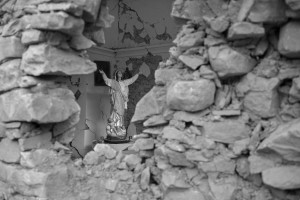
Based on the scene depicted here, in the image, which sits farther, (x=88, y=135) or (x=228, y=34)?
(x=88, y=135)

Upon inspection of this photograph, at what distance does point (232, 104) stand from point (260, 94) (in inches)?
7.6

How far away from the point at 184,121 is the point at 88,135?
149 inches

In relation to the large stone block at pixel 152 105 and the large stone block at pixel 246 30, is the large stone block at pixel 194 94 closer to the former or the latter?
the large stone block at pixel 152 105

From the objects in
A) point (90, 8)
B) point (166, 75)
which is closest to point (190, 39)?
point (166, 75)

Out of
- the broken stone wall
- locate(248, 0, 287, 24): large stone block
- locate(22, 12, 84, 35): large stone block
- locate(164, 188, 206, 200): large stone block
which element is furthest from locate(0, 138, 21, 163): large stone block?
A: the broken stone wall

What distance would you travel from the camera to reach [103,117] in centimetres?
601

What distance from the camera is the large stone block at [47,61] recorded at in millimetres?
2211

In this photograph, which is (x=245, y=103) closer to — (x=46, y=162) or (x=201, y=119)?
(x=201, y=119)

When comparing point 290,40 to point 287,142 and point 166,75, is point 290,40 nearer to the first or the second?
point 287,142

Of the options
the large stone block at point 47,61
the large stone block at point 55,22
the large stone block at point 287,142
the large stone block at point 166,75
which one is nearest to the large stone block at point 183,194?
the large stone block at point 287,142

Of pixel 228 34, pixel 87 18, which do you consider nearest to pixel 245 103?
pixel 228 34

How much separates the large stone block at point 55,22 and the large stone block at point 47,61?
14 cm

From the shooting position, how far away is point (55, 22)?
6.98ft

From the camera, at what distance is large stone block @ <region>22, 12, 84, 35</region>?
6.96ft
